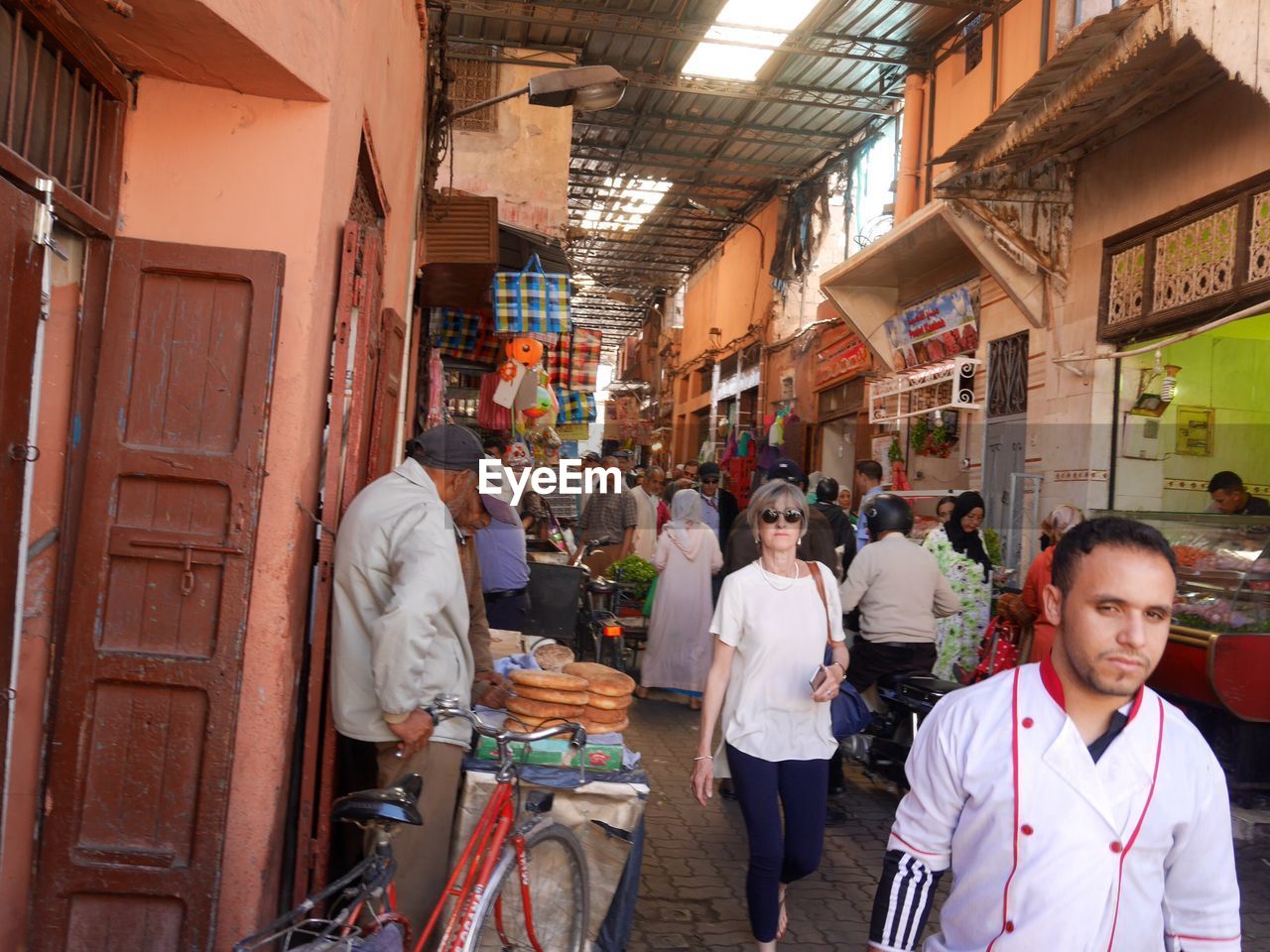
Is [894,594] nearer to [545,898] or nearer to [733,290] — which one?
[545,898]

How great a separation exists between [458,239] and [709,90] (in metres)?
6.49

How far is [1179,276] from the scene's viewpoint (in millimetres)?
8461

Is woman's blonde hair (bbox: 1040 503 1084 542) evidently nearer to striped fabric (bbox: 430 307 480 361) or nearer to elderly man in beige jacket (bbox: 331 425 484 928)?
elderly man in beige jacket (bbox: 331 425 484 928)

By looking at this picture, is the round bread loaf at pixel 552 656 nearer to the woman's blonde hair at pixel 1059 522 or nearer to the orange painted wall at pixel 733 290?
the woman's blonde hair at pixel 1059 522

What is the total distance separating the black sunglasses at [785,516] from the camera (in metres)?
4.32

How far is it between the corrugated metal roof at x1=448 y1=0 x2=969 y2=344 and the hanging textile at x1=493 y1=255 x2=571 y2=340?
3112 millimetres

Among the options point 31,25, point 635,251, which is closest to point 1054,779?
point 31,25

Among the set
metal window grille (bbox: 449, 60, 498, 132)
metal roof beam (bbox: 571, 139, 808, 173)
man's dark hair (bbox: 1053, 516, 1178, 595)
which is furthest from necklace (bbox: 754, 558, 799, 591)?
metal roof beam (bbox: 571, 139, 808, 173)

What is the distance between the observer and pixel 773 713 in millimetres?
4082

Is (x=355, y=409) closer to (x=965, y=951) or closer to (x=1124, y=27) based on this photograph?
(x=965, y=951)

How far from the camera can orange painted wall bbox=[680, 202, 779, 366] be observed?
70.1ft

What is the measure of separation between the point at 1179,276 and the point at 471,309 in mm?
6905

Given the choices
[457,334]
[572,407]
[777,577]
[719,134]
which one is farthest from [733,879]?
[719,134]

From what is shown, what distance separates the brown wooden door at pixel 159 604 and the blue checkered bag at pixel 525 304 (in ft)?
22.0
